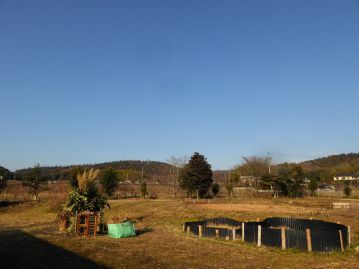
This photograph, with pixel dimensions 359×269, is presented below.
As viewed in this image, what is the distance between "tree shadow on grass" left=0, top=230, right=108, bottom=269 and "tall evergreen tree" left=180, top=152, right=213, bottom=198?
130 feet

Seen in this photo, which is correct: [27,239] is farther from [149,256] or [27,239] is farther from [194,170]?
[194,170]

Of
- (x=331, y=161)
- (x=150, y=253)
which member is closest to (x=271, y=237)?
(x=150, y=253)

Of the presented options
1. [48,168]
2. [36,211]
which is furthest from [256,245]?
[48,168]

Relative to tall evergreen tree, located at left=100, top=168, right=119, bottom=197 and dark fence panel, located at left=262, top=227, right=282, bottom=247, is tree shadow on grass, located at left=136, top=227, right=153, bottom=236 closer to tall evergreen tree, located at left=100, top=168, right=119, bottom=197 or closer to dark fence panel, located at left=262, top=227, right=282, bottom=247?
dark fence panel, located at left=262, top=227, right=282, bottom=247

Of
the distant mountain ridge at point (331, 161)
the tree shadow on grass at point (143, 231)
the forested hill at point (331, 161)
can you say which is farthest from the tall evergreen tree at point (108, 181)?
the distant mountain ridge at point (331, 161)

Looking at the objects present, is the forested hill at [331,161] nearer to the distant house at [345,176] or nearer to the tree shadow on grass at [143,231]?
the distant house at [345,176]

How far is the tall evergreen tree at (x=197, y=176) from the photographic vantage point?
57656 millimetres

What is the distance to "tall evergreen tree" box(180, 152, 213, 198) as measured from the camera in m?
57.7

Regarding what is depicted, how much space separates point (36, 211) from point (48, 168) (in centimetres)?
14800

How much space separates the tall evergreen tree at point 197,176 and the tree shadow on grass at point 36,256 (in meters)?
39.7

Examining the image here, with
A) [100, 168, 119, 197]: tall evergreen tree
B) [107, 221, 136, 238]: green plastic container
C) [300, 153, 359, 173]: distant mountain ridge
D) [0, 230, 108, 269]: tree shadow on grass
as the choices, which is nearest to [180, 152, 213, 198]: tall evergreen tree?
[100, 168, 119, 197]: tall evergreen tree

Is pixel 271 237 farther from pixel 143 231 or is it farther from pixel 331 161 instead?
pixel 331 161

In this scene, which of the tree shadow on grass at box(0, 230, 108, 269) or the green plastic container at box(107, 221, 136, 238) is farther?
the green plastic container at box(107, 221, 136, 238)

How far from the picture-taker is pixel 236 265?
13.4m
